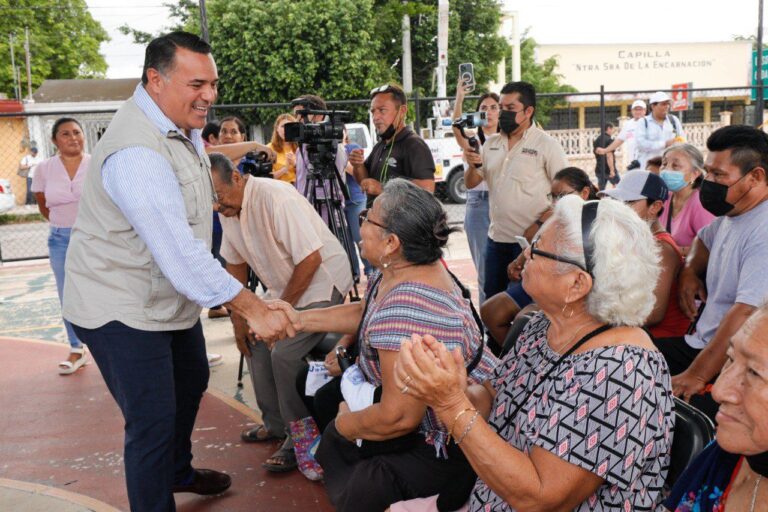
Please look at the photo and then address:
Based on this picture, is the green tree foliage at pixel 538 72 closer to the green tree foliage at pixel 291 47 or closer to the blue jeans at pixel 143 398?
the green tree foliage at pixel 291 47

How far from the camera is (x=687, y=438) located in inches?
77.5

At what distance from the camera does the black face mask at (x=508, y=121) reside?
16.4ft

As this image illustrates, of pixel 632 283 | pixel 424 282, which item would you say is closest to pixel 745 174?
pixel 632 283

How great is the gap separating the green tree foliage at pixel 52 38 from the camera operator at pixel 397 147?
1016 inches

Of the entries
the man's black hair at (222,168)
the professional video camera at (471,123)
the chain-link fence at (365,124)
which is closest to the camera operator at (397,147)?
the professional video camera at (471,123)

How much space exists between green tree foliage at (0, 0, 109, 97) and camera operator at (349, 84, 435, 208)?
25.8 m

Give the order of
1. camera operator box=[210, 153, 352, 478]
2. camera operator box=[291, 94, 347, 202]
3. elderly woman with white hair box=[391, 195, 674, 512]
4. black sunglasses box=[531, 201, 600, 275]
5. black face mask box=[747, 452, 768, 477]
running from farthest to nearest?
1. camera operator box=[291, 94, 347, 202]
2. camera operator box=[210, 153, 352, 478]
3. black sunglasses box=[531, 201, 600, 275]
4. elderly woman with white hair box=[391, 195, 674, 512]
5. black face mask box=[747, 452, 768, 477]

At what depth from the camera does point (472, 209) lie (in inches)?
239

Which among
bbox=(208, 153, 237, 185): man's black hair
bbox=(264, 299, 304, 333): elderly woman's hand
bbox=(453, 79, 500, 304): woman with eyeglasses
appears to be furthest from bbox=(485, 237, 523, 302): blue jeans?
bbox=(264, 299, 304, 333): elderly woman's hand

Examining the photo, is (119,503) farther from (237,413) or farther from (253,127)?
(253,127)

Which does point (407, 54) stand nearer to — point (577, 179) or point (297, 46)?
point (297, 46)

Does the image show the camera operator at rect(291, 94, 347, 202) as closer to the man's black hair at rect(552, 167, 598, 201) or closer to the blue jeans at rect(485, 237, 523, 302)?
the blue jeans at rect(485, 237, 523, 302)

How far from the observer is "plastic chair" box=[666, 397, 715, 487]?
194 centimetres

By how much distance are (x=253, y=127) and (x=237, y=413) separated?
15207mm
